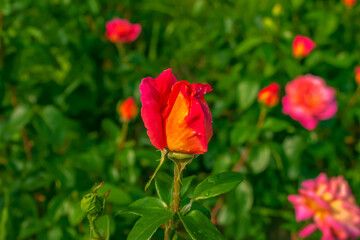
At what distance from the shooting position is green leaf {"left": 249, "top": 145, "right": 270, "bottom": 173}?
3.88 feet

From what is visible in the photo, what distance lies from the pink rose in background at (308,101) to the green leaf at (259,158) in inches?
5.3

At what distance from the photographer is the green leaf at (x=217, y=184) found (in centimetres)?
42

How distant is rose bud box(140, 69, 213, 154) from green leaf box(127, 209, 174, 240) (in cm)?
7

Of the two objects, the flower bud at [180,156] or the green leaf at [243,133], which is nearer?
the flower bud at [180,156]

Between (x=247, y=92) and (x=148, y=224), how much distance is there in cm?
90

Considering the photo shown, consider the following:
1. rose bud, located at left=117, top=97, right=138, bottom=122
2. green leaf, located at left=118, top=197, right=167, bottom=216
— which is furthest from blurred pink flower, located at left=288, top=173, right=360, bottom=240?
green leaf, located at left=118, top=197, right=167, bottom=216

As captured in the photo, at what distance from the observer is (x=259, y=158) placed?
1189 millimetres

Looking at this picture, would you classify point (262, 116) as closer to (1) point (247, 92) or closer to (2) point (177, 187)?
(1) point (247, 92)

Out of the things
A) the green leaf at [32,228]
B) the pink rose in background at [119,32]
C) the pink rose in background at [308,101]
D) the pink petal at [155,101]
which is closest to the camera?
the pink petal at [155,101]

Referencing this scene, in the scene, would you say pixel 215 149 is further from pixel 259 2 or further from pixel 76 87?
pixel 259 2

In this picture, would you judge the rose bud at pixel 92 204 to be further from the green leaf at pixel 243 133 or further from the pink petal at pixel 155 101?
the green leaf at pixel 243 133

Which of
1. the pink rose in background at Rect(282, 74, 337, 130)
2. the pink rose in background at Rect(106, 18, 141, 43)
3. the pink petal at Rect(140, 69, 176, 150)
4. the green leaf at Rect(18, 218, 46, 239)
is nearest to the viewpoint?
the pink petal at Rect(140, 69, 176, 150)

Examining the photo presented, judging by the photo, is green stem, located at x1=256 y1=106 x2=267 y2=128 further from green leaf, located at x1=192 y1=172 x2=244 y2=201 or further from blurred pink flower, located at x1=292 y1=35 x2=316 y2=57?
green leaf, located at x1=192 y1=172 x2=244 y2=201

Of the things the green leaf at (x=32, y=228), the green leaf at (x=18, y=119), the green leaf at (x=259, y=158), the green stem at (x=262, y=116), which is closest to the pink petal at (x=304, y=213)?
the green leaf at (x=259, y=158)
